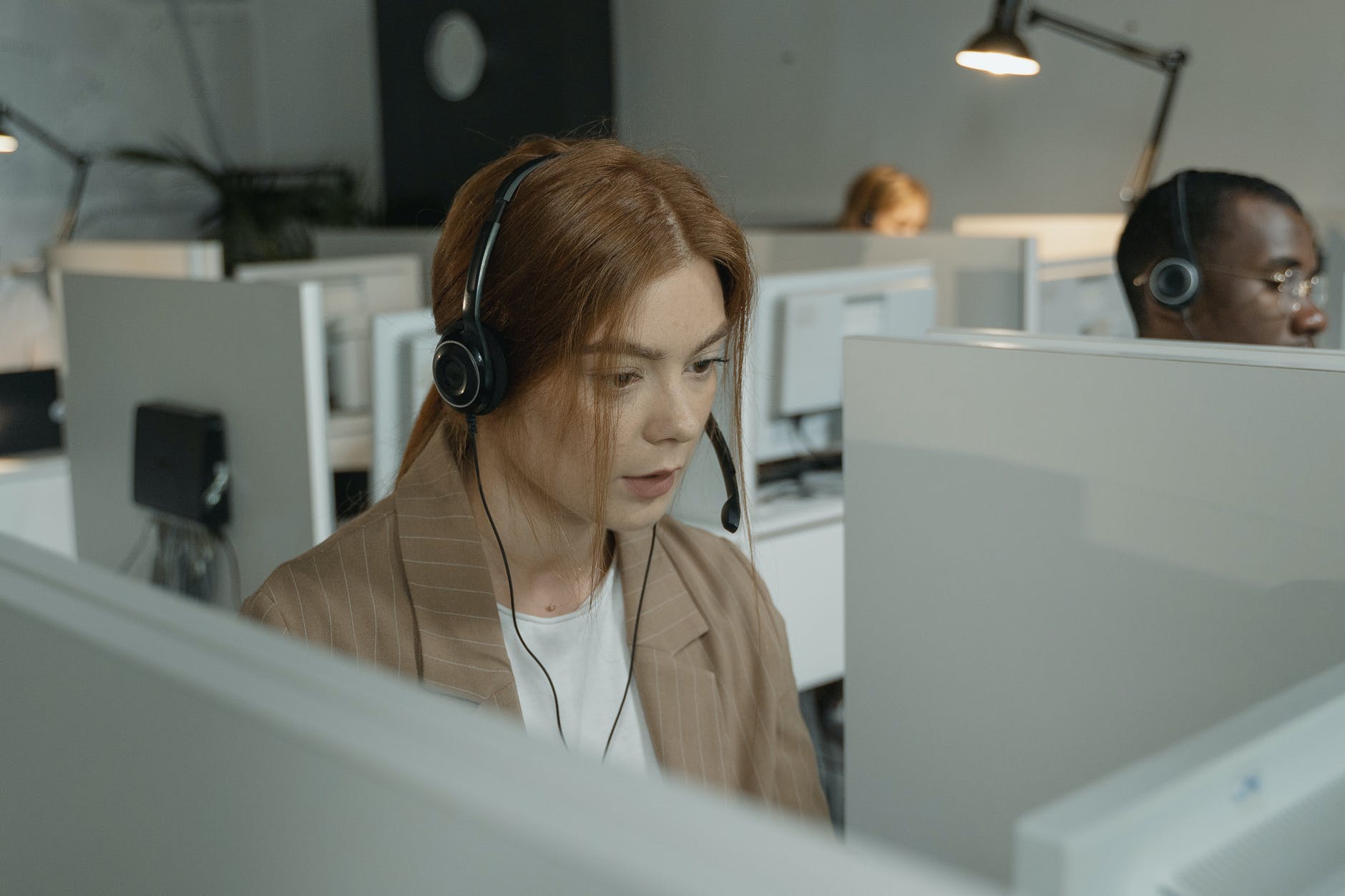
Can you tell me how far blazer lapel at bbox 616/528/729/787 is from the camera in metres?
0.95

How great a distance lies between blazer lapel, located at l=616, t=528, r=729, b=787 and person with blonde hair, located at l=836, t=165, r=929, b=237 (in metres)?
2.65

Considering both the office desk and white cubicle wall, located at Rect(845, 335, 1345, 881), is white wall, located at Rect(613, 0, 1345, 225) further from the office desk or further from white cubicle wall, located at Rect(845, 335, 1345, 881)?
white cubicle wall, located at Rect(845, 335, 1345, 881)

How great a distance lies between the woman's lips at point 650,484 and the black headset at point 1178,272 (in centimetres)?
75

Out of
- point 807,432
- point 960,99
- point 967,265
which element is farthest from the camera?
point 960,99

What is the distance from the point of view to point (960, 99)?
4.16 meters

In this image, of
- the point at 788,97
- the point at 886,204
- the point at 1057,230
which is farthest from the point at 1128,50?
the point at 788,97

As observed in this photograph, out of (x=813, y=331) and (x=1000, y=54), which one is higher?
(x=1000, y=54)

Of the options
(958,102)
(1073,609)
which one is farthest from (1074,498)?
(958,102)

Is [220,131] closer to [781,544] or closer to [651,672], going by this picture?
[781,544]

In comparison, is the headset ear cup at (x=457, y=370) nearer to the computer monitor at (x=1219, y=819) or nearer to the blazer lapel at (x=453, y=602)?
the blazer lapel at (x=453, y=602)

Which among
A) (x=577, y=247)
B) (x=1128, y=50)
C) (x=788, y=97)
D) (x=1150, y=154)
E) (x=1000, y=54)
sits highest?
(x=788, y=97)

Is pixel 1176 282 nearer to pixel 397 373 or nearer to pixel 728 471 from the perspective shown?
pixel 728 471

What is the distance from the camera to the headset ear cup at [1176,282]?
1.37 m

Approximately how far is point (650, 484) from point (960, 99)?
3596 mm
